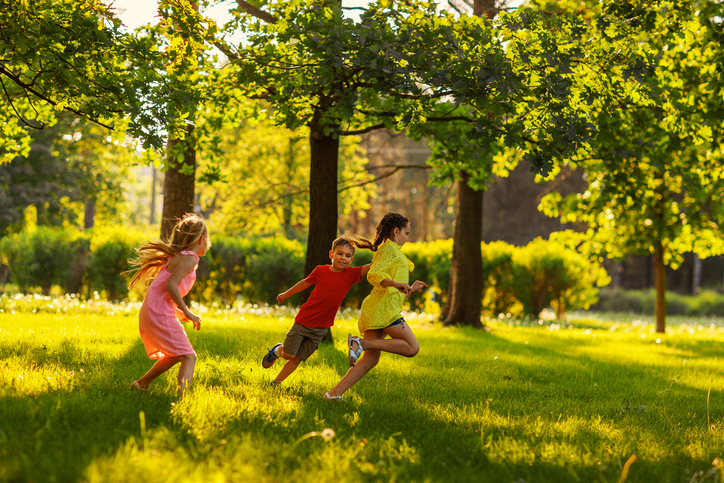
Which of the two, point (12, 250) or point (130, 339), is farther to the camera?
point (12, 250)

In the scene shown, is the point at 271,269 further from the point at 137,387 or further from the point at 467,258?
the point at 137,387

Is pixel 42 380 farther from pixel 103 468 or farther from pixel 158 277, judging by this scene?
pixel 103 468

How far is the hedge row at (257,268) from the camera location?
16.0 metres

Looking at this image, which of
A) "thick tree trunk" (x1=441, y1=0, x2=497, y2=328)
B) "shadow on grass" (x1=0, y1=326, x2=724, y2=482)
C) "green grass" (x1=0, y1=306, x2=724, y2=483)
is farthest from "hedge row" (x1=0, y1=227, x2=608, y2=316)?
"shadow on grass" (x1=0, y1=326, x2=724, y2=482)

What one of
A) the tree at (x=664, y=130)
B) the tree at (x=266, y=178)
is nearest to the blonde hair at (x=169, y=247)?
the tree at (x=664, y=130)

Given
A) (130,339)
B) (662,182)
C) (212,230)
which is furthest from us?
(212,230)

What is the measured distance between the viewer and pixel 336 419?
4340 mm

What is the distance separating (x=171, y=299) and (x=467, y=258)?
329 inches

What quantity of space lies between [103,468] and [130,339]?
4592 mm

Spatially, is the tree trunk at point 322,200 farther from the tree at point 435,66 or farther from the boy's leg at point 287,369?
the boy's leg at point 287,369

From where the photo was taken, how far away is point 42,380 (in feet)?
15.5

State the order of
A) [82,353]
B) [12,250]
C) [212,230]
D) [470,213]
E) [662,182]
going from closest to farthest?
1. [82,353]
2. [470,213]
3. [662,182]
4. [12,250]
5. [212,230]

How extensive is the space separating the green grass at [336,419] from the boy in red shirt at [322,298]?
40cm

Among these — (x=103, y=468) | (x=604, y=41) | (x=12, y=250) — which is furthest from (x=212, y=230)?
(x=103, y=468)
